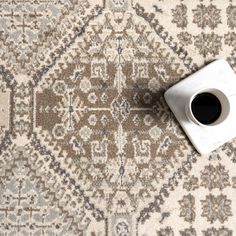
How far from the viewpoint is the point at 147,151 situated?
1.00 m

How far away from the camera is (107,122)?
3.31ft

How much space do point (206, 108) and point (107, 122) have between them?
229 millimetres

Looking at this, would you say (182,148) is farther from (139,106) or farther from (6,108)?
(6,108)

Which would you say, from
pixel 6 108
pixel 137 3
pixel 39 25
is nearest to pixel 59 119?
pixel 6 108

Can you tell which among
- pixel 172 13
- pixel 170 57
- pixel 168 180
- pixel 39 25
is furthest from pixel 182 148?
pixel 39 25

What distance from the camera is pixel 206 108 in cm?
92

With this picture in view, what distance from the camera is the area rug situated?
0.98 m

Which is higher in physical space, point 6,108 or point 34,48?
point 34,48

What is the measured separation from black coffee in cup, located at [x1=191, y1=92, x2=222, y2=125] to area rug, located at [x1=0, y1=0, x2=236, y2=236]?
93 millimetres

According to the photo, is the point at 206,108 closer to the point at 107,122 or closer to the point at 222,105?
the point at 222,105

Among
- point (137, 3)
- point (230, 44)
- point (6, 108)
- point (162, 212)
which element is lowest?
point (162, 212)

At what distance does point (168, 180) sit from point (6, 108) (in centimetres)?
40

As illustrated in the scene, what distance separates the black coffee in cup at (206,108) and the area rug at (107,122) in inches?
3.7

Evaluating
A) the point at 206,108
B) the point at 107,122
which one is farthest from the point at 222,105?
the point at 107,122
